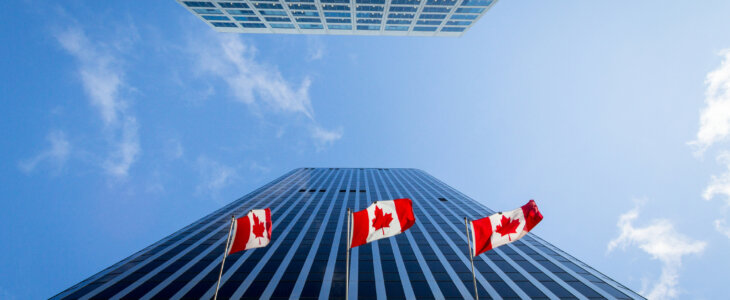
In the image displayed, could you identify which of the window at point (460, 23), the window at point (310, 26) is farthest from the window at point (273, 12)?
the window at point (460, 23)

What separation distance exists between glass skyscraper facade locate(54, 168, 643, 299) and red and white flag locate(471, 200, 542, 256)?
31.8 ft

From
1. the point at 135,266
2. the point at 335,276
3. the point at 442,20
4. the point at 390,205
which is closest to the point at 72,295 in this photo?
the point at 135,266

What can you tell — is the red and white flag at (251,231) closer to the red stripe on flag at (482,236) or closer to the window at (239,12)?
the red stripe on flag at (482,236)

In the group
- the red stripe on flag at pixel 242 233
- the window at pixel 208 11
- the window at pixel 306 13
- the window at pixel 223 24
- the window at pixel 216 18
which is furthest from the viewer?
the window at pixel 223 24

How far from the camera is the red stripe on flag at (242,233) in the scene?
47.8 feet

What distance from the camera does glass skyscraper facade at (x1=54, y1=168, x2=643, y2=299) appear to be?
21941 mm

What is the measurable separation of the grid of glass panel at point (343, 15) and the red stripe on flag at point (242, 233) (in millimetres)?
46528

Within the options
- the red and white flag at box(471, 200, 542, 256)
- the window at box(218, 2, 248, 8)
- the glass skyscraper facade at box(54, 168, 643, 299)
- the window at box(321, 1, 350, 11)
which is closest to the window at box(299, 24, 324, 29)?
the window at box(321, 1, 350, 11)

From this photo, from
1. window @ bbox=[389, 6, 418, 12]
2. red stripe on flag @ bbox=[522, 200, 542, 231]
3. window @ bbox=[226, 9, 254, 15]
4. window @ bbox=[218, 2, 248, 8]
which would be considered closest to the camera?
red stripe on flag @ bbox=[522, 200, 542, 231]

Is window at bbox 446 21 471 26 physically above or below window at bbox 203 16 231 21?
below

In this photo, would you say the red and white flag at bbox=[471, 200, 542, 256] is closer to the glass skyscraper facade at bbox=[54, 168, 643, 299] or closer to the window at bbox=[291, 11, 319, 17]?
the glass skyscraper facade at bbox=[54, 168, 643, 299]

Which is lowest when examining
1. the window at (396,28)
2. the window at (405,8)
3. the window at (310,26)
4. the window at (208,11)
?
the window at (405,8)

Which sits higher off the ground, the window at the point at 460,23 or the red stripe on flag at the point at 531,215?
the window at the point at 460,23

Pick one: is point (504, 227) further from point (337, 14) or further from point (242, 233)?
point (337, 14)
